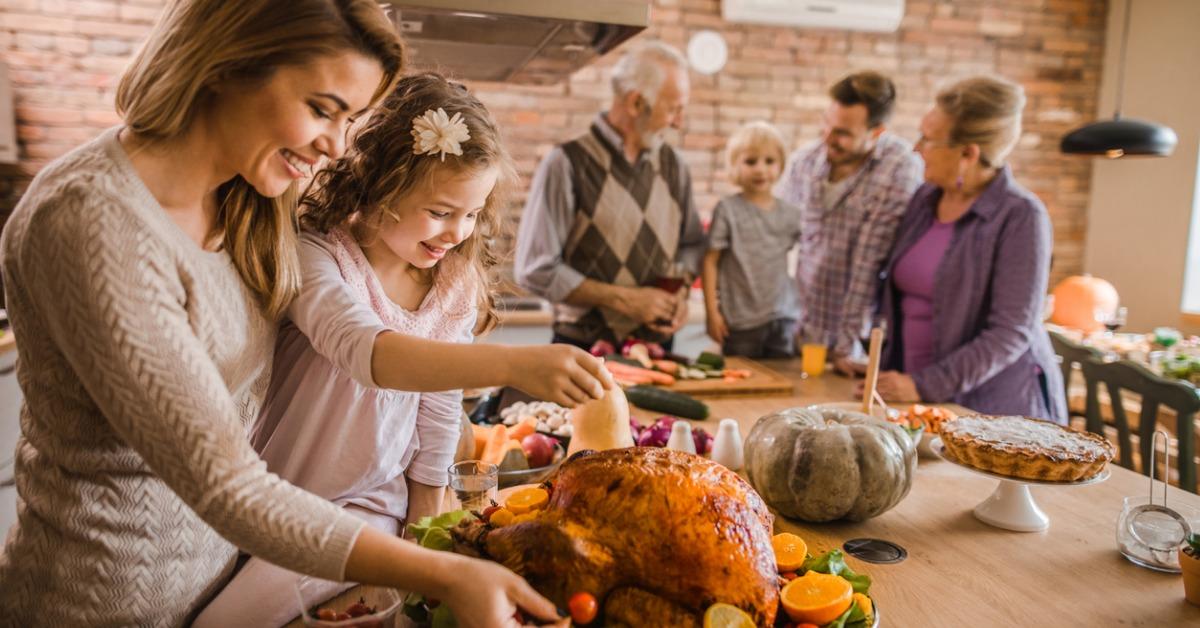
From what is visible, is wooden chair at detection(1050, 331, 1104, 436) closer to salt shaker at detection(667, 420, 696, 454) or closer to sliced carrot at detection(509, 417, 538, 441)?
salt shaker at detection(667, 420, 696, 454)

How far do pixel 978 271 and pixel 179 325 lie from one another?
7.60ft

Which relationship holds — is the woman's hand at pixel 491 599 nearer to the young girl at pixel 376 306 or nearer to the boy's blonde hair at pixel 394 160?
the young girl at pixel 376 306

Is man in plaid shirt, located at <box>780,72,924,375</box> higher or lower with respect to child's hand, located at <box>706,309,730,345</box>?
higher

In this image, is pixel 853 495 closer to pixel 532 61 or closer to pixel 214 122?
pixel 214 122

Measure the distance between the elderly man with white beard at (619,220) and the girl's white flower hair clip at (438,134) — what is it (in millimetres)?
1639

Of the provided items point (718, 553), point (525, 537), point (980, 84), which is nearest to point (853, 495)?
point (718, 553)

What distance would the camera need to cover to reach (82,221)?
0.84 meters

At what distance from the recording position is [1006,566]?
125 centimetres

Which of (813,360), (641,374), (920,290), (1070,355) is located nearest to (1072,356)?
(1070,355)

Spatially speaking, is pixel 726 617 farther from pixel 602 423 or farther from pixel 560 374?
pixel 602 423

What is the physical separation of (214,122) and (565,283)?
6.50 feet

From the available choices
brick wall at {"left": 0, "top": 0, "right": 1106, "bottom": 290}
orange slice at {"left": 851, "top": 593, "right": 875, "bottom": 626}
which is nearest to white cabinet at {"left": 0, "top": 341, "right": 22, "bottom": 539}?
brick wall at {"left": 0, "top": 0, "right": 1106, "bottom": 290}

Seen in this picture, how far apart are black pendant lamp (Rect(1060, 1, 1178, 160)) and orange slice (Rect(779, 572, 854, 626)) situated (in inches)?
152

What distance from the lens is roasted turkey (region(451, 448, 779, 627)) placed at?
3.02 feet
